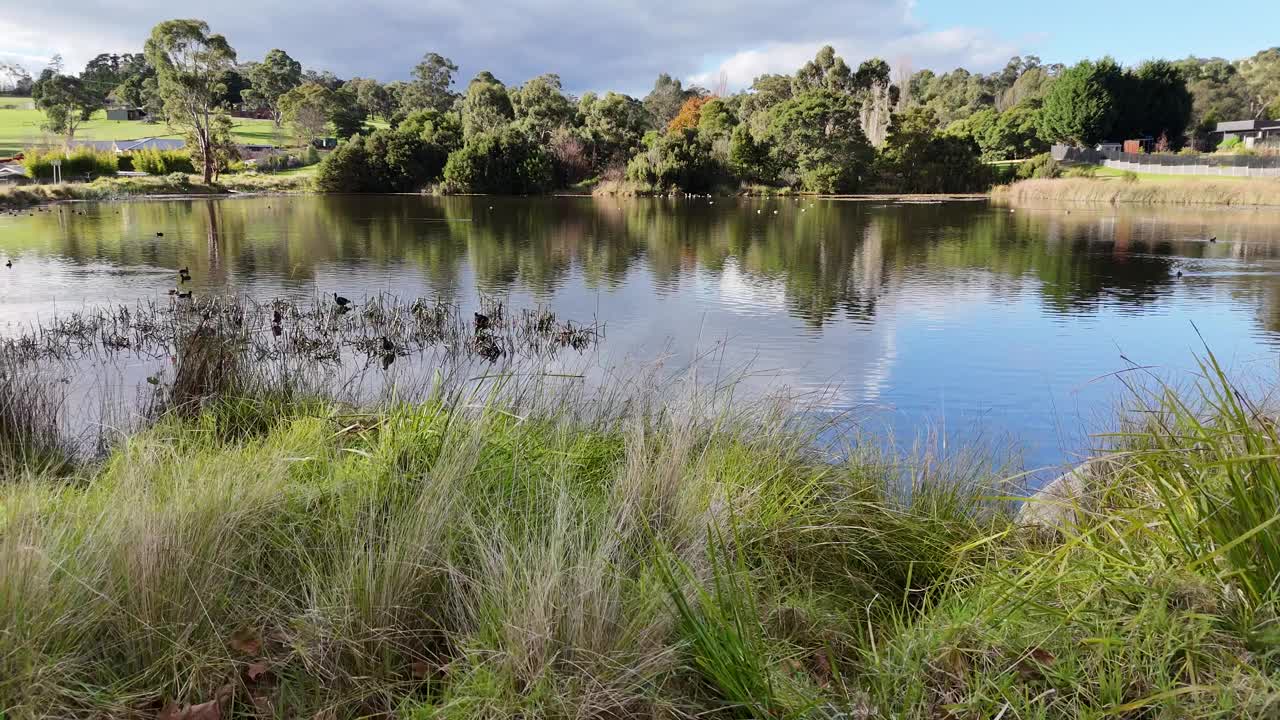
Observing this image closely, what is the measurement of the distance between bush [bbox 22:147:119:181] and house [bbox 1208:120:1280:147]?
58446mm

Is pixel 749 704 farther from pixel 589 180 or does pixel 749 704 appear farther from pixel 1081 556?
pixel 589 180

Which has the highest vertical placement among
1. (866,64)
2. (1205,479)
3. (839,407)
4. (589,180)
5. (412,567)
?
(866,64)

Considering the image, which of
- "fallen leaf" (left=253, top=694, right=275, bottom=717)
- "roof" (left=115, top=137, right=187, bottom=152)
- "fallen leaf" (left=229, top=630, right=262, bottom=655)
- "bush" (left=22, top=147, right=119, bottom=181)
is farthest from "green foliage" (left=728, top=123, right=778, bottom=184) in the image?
"fallen leaf" (left=253, top=694, right=275, bottom=717)

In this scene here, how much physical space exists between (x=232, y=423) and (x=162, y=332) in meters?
4.77

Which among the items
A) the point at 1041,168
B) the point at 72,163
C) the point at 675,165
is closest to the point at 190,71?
the point at 72,163

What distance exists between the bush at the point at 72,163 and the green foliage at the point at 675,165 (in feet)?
84.0

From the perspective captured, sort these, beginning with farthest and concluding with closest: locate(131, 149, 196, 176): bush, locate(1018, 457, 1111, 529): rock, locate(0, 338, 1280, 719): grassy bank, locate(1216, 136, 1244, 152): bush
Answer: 1. locate(1216, 136, 1244, 152): bush
2. locate(131, 149, 196, 176): bush
3. locate(1018, 457, 1111, 529): rock
4. locate(0, 338, 1280, 719): grassy bank

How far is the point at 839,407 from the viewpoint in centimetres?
649

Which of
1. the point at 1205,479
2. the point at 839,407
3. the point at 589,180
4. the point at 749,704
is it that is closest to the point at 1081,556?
the point at 1205,479

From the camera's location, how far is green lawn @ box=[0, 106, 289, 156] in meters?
57.9

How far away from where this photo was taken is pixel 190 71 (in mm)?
46969

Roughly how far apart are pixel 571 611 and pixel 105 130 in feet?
254

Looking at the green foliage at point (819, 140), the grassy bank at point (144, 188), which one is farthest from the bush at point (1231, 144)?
the grassy bank at point (144, 188)

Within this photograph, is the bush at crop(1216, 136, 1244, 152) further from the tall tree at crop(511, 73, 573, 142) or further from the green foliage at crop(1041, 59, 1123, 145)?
the tall tree at crop(511, 73, 573, 142)
